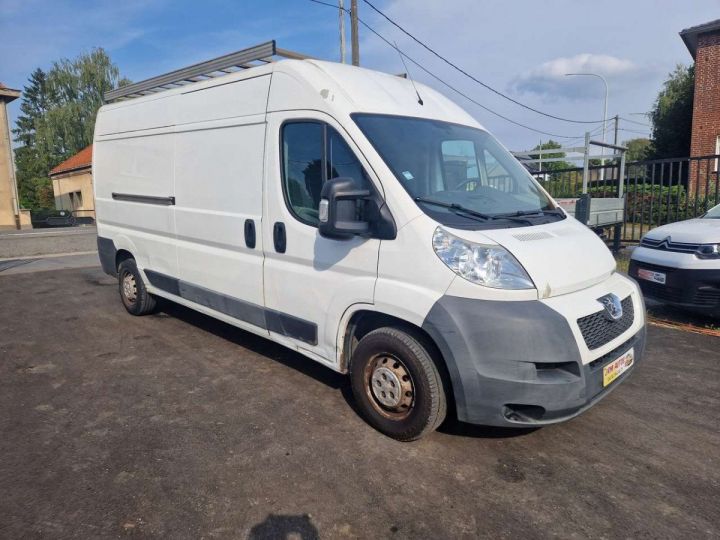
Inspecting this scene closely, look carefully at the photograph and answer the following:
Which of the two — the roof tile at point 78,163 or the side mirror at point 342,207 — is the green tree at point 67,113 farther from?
the side mirror at point 342,207

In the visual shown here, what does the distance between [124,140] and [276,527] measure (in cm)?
503

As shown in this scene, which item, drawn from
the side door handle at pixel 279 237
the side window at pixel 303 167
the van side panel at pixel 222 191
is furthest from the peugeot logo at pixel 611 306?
the van side panel at pixel 222 191

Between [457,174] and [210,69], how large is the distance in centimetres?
267

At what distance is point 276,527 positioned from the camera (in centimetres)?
251

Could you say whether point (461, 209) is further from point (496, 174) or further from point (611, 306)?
point (611, 306)

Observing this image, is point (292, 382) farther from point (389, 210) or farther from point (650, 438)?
point (650, 438)

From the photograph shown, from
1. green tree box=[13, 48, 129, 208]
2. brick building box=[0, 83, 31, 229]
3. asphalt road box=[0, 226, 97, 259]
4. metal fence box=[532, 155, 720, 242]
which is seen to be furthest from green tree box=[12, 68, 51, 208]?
metal fence box=[532, 155, 720, 242]

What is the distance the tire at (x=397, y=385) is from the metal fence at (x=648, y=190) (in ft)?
26.6

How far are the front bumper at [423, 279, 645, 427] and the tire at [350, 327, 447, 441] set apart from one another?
159mm

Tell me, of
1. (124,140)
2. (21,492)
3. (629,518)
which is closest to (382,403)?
(629,518)

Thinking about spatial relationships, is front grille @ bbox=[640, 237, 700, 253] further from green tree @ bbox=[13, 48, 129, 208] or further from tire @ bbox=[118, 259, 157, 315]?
green tree @ bbox=[13, 48, 129, 208]

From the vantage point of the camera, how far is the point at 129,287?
6.34 m

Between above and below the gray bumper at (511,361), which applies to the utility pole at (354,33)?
above

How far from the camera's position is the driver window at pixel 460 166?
3549mm
